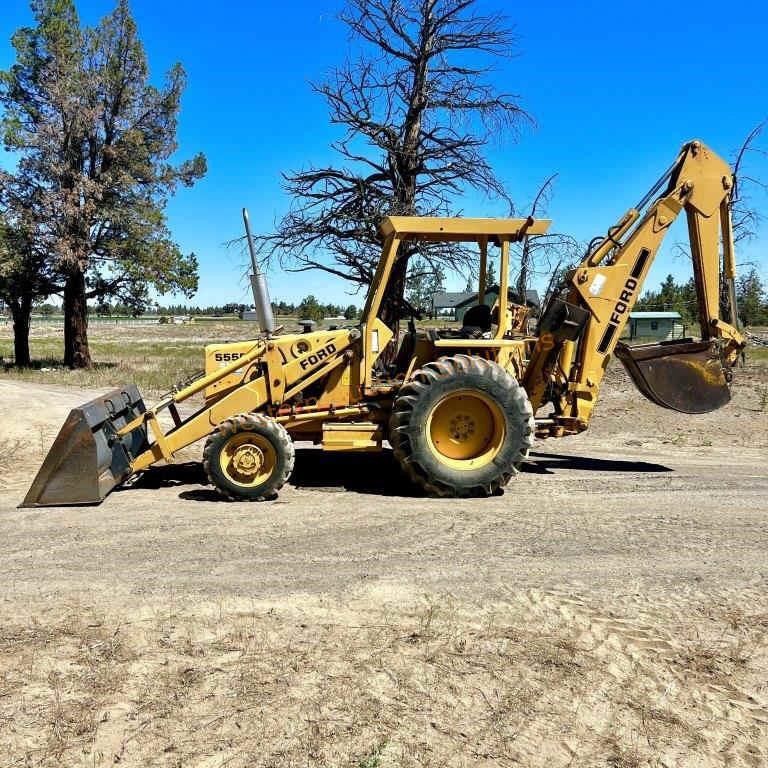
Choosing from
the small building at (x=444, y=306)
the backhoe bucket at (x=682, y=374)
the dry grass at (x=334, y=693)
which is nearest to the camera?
the dry grass at (x=334, y=693)

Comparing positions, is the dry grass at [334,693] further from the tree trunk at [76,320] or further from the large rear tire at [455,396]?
the tree trunk at [76,320]

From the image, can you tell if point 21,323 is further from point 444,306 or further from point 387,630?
point 387,630

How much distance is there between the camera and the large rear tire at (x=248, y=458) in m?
6.94

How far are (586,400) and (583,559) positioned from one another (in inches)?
124

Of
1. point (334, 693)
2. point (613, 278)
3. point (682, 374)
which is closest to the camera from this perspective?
point (334, 693)

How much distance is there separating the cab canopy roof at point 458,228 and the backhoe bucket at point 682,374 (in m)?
2.09

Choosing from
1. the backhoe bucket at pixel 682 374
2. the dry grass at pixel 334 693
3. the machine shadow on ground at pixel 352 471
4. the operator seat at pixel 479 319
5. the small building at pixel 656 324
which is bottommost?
the dry grass at pixel 334 693

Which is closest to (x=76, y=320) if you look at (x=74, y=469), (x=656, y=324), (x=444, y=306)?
(x=444, y=306)

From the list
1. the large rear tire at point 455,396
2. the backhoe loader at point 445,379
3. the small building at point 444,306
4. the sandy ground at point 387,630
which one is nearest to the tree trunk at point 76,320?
the small building at point 444,306

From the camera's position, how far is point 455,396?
7.19 meters

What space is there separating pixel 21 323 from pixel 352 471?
69.4 feet

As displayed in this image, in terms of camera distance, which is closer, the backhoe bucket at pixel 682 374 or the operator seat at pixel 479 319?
the operator seat at pixel 479 319

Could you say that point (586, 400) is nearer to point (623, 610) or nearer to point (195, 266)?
point (623, 610)

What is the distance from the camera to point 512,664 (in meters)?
3.70
